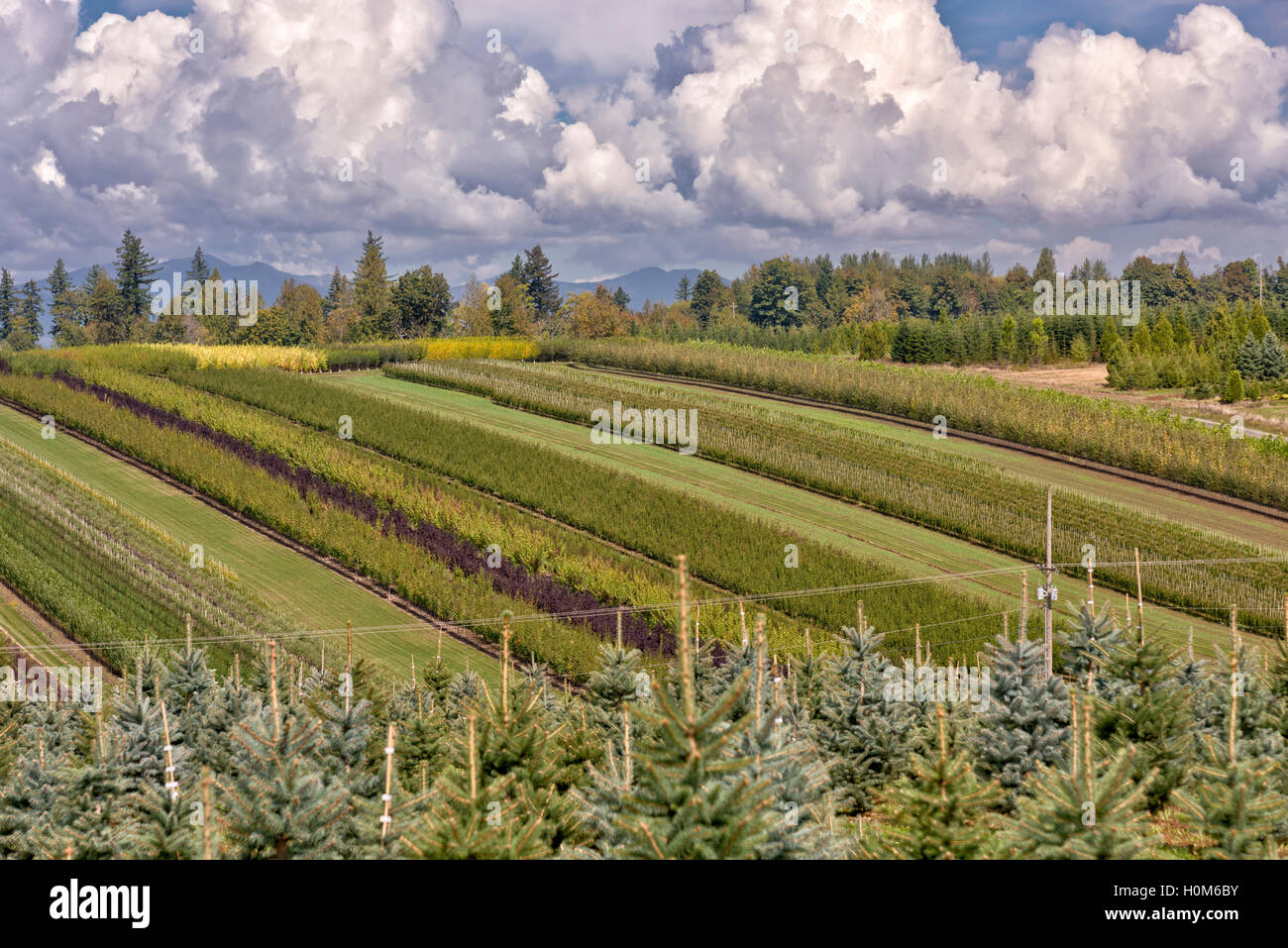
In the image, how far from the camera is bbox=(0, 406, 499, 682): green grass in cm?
3002

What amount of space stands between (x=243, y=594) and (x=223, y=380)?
3983 centimetres

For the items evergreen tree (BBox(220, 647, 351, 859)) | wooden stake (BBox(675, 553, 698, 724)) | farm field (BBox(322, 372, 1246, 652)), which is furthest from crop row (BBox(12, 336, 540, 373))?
wooden stake (BBox(675, 553, 698, 724))

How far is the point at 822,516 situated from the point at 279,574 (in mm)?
21314

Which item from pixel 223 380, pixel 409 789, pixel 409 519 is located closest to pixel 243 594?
pixel 409 519

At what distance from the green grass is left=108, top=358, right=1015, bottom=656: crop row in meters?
9.11

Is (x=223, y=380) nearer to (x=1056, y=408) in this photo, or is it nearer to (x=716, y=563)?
(x=716, y=563)

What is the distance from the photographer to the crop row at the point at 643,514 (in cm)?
3155

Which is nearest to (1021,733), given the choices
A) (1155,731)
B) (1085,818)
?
(1155,731)

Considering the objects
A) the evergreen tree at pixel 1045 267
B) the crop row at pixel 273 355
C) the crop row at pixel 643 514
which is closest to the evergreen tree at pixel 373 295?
the crop row at pixel 273 355

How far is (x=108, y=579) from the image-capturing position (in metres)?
34.2

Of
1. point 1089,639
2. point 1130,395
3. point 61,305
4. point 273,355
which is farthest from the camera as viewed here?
→ point 61,305

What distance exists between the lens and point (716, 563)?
3534 centimetres

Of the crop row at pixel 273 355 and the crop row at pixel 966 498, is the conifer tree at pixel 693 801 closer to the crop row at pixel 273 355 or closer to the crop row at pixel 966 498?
the crop row at pixel 966 498

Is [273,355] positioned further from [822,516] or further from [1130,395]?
[1130,395]
